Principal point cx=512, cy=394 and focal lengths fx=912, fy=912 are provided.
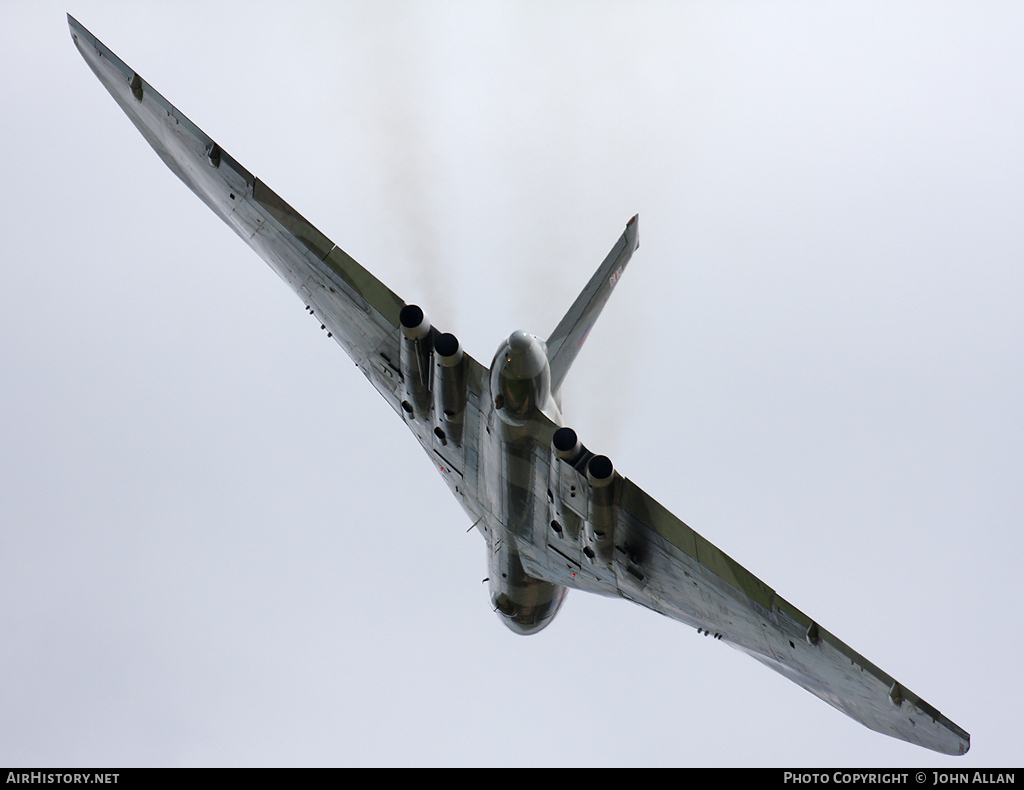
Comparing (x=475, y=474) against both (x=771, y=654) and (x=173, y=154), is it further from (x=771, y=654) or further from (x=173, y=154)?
(x=173, y=154)

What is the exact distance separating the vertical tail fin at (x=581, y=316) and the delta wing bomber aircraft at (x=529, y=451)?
35 millimetres

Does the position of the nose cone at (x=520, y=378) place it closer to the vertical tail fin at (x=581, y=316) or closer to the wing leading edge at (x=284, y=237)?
the wing leading edge at (x=284, y=237)

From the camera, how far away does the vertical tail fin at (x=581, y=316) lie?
19.5m

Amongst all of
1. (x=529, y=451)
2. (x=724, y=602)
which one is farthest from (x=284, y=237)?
(x=724, y=602)

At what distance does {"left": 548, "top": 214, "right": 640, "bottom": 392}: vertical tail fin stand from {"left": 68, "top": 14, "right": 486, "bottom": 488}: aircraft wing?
2.65 metres

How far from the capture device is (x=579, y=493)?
16.2m

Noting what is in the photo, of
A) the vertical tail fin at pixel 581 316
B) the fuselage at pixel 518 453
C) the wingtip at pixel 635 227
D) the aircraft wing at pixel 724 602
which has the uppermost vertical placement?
the wingtip at pixel 635 227

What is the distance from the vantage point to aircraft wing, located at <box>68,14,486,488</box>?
18.0 metres

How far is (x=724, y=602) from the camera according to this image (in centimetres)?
1633

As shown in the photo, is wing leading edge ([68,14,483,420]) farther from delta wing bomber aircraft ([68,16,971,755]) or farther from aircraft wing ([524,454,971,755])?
aircraft wing ([524,454,971,755])

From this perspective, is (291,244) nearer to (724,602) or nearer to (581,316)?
(581,316)

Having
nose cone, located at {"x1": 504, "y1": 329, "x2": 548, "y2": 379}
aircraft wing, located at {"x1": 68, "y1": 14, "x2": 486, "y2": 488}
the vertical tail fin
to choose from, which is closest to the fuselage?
nose cone, located at {"x1": 504, "y1": 329, "x2": 548, "y2": 379}

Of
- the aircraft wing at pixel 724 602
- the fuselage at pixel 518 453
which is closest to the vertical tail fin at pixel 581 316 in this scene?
the fuselage at pixel 518 453
